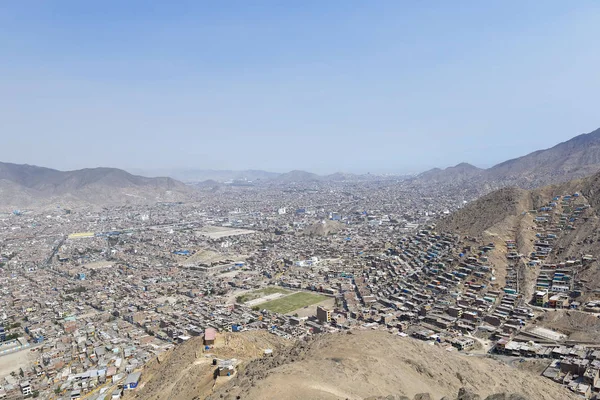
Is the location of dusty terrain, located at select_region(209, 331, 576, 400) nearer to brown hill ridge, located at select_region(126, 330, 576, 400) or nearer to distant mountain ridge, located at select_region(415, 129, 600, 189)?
brown hill ridge, located at select_region(126, 330, 576, 400)

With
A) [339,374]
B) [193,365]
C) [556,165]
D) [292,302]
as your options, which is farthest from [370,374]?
[556,165]

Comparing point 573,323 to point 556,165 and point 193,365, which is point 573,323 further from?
point 556,165

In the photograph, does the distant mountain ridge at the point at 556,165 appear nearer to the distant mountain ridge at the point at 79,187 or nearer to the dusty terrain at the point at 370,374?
the dusty terrain at the point at 370,374

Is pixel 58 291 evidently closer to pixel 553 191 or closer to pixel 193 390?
pixel 193 390

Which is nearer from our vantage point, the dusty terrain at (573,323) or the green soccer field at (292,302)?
the dusty terrain at (573,323)

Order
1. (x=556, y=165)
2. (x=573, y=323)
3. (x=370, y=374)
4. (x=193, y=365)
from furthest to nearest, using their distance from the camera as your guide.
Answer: (x=556, y=165) < (x=573, y=323) < (x=193, y=365) < (x=370, y=374)

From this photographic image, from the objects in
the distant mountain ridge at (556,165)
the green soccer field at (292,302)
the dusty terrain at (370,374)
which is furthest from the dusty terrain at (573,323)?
the distant mountain ridge at (556,165)
